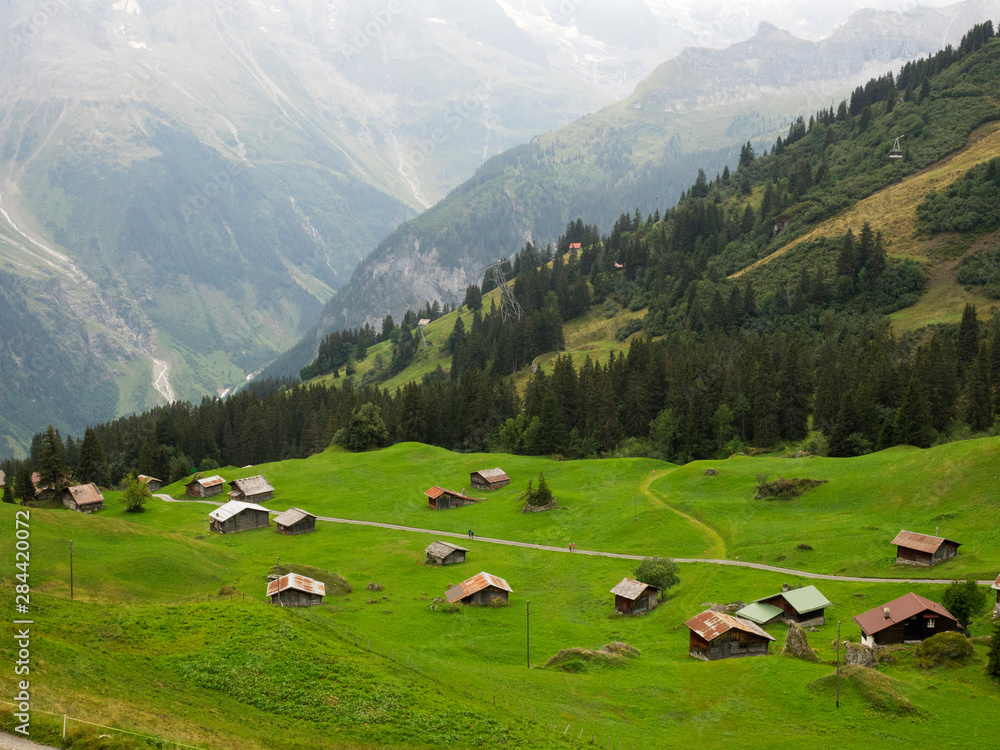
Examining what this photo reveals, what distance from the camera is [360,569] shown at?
300 feet

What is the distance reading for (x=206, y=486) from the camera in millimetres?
138750

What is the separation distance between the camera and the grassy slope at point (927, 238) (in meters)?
156

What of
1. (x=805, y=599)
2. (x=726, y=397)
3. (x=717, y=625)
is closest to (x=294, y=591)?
(x=717, y=625)

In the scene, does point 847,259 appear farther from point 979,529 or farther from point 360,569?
point 360,569

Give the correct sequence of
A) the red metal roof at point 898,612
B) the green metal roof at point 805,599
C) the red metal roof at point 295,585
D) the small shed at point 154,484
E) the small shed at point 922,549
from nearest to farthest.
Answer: the red metal roof at point 898,612, the green metal roof at point 805,599, the small shed at point 922,549, the red metal roof at point 295,585, the small shed at point 154,484

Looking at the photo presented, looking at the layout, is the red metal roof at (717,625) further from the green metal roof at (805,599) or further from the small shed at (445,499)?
the small shed at (445,499)

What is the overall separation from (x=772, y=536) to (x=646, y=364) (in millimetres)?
70362

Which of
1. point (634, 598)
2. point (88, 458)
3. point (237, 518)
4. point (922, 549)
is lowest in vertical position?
point (634, 598)

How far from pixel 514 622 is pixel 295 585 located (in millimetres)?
21298

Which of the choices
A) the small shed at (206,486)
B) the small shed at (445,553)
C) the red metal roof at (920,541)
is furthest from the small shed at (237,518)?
the red metal roof at (920,541)

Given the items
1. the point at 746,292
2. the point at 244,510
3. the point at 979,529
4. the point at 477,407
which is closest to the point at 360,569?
the point at 244,510

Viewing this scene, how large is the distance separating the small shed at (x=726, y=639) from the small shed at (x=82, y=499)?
10205 centimetres

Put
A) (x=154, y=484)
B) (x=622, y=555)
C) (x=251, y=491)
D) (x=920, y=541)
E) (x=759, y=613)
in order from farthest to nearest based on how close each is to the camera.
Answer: (x=154, y=484), (x=251, y=491), (x=622, y=555), (x=920, y=541), (x=759, y=613)

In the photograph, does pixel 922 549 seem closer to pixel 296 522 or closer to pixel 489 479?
pixel 489 479
